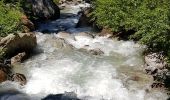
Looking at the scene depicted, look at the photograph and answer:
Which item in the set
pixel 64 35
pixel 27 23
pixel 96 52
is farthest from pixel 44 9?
pixel 96 52

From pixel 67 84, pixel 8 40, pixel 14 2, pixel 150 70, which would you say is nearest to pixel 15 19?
pixel 8 40

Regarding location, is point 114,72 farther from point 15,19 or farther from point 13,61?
point 15,19

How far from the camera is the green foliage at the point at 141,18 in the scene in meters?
15.5

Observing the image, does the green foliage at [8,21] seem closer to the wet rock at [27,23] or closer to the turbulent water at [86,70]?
the wet rock at [27,23]

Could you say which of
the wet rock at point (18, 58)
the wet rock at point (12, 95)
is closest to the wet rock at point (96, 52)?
the wet rock at point (18, 58)

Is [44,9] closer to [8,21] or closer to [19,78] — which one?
[8,21]

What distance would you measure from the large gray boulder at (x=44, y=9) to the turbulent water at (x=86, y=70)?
185 inches

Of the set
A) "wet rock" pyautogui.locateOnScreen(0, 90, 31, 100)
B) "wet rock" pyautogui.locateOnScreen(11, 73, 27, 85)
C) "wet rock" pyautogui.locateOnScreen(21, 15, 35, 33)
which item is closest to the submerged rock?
"wet rock" pyautogui.locateOnScreen(21, 15, 35, 33)

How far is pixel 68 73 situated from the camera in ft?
58.9

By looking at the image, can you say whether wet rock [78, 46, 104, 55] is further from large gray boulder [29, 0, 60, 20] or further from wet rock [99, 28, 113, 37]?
large gray boulder [29, 0, 60, 20]

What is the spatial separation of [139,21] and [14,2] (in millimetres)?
10519

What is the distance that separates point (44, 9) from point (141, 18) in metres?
11.4

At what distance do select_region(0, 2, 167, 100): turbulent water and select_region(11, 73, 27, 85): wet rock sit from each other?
0.78 feet

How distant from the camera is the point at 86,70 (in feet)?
60.0
